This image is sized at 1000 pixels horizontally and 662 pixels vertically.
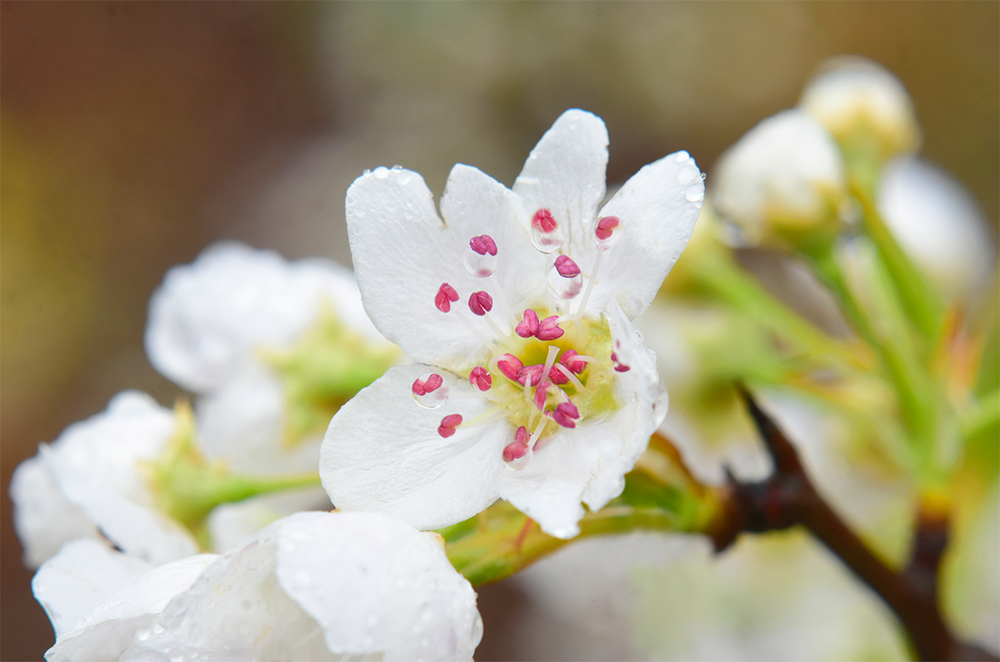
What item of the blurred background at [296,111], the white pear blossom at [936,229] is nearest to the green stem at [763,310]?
the white pear blossom at [936,229]

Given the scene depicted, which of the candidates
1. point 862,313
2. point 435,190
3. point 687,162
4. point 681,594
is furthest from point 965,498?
point 435,190

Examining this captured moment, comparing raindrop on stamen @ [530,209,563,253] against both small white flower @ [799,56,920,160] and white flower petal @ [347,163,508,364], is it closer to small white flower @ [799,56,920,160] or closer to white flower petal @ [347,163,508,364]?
white flower petal @ [347,163,508,364]

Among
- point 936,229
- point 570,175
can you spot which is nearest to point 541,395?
point 570,175

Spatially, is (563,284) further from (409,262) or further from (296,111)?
(296,111)

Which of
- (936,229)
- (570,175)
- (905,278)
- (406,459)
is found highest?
(570,175)

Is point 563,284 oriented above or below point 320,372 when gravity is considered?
above

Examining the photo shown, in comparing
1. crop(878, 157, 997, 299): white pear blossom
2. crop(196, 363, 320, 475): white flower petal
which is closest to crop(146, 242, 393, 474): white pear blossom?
crop(196, 363, 320, 475): white flower petal

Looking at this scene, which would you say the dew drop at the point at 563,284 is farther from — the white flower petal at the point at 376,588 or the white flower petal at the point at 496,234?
the white flower petal at the point at 376,588
